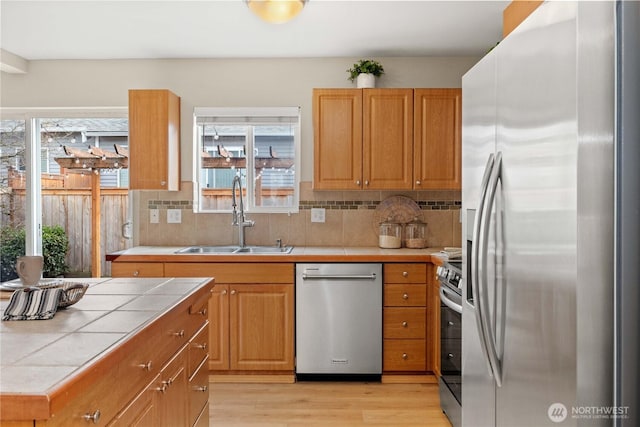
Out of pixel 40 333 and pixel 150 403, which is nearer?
pixel 40 333

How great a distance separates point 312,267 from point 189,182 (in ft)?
4.55

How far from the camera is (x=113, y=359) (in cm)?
112

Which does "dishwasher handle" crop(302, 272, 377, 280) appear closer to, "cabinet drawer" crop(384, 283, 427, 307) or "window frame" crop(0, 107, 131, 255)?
"cabinet drawer" crop(384, 283, 427, 307)

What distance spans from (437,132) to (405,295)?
126cm

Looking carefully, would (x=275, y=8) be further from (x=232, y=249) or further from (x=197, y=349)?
(x=232, y=249)

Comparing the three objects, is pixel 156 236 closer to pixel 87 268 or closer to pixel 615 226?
pixel 87 268

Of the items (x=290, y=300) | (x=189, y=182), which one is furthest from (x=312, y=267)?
(x=189, y=182)

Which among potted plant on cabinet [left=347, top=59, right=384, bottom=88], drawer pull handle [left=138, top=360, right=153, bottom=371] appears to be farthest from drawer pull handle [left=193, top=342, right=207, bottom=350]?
potted plant on cabinet [left=347, top=59, right=384, bottom=88]

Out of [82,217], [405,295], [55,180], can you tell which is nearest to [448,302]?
[405,295]

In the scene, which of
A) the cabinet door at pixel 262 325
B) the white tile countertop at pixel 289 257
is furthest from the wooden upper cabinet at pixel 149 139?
the cabinet door at pixel 262 325

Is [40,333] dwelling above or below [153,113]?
below

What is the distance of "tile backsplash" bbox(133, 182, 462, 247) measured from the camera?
398cm

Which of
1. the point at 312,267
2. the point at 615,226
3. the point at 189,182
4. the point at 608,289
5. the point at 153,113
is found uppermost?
the point at 153,113

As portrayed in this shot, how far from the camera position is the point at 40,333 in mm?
1273
